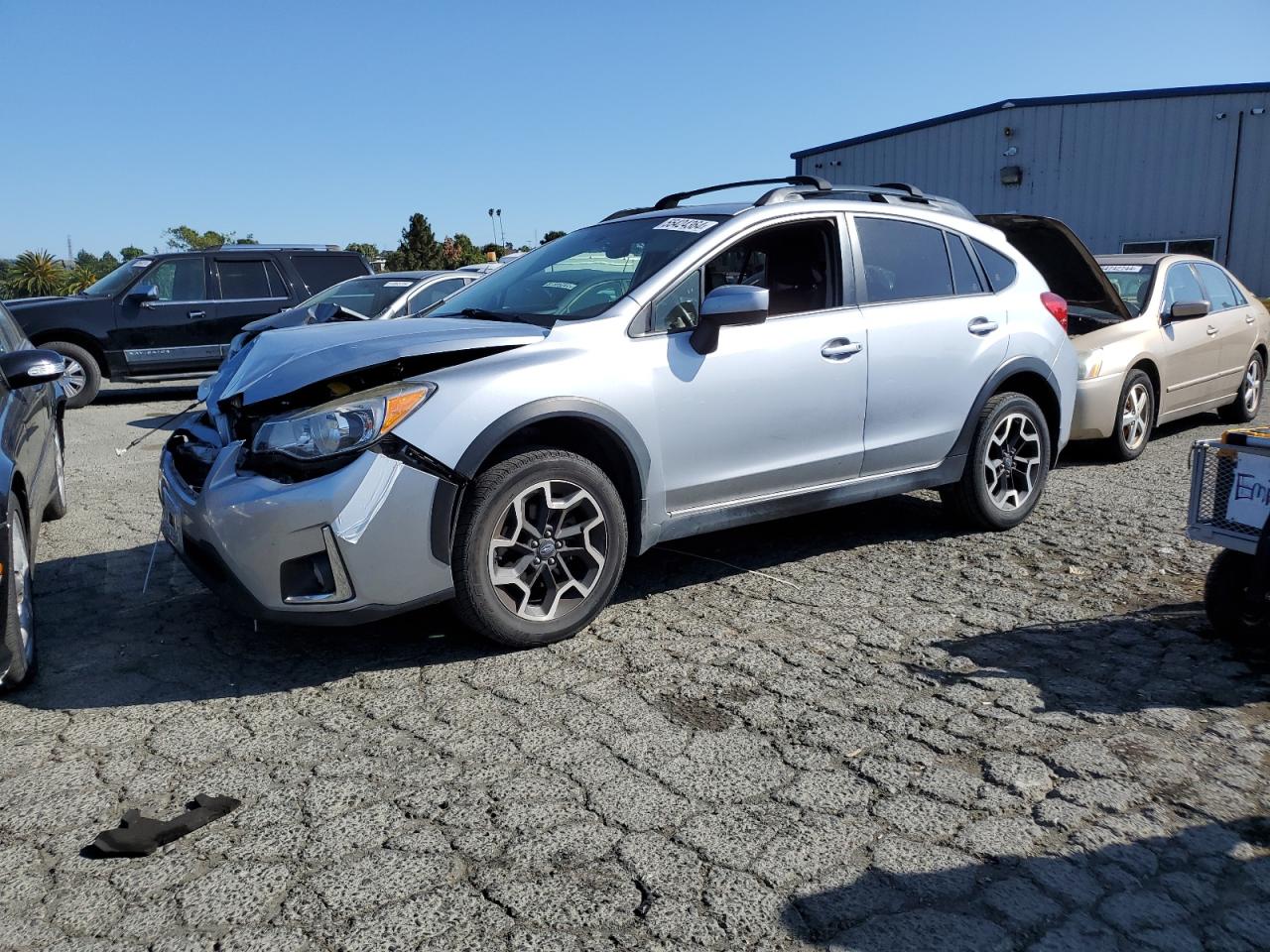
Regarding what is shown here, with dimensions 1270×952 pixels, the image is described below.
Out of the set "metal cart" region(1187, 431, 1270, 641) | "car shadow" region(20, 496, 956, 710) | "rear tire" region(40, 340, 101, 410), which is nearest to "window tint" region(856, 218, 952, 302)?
"car shadow" region(20, 496, 956, 710)

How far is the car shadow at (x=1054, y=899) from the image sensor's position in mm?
2357

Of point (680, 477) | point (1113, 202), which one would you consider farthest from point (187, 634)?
point (1113, 202)

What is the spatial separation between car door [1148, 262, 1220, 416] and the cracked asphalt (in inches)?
138

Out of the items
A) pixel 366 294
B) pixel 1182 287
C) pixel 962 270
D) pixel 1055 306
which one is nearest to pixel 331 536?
pixel 962 270

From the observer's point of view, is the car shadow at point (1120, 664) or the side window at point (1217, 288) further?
the side window at point (1217, 288)

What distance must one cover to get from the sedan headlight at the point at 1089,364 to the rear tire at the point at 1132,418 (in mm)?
328

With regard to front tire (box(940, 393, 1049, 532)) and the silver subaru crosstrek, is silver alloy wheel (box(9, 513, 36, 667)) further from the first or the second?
front tire (box(940, 393, 1049, 532))

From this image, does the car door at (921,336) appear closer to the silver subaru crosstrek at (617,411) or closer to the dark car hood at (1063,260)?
the silver subaru crosstrek at (617,411)

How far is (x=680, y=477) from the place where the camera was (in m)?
4.40

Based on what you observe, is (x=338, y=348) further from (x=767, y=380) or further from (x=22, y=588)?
(x=767, y=380)

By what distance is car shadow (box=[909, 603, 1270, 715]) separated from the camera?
11.8ft

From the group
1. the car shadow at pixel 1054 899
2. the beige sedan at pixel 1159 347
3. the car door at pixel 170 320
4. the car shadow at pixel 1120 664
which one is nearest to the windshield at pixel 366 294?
the car door at pixel 170 320

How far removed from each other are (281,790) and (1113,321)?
23.1ft

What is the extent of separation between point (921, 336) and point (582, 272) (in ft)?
5.68
